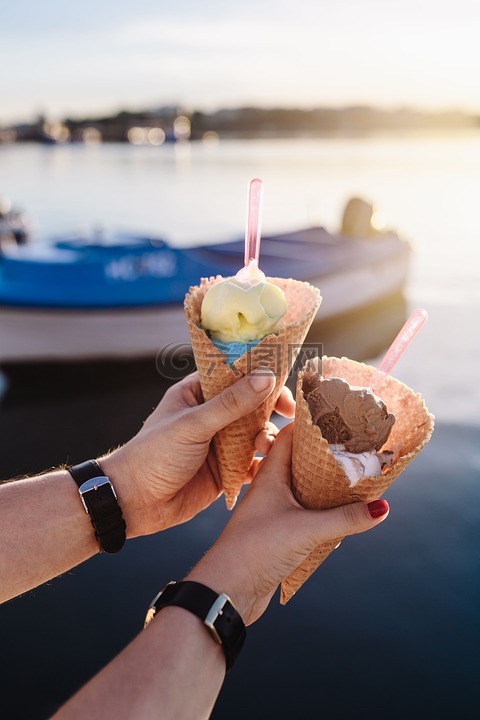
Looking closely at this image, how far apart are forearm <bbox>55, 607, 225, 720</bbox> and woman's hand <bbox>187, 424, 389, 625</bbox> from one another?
0.52 ft

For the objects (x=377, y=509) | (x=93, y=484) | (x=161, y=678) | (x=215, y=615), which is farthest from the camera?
(x=93, y=484)

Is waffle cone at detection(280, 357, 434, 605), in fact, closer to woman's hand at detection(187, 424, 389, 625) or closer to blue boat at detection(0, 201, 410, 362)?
woman's hand at detection(187, 424, 389, 625)

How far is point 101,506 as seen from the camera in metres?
2.20

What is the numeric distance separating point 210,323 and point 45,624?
3.36m

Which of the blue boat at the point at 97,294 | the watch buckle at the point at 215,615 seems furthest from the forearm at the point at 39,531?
the blue boat at the point at 97,294

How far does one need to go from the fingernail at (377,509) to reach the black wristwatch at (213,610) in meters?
0.59

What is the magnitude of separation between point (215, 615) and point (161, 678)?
8.3 inches

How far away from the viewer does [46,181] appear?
138ft

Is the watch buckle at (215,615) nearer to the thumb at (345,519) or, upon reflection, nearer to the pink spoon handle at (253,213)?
the thumb at (345,519)

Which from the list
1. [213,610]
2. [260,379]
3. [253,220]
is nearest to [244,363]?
[260,379]

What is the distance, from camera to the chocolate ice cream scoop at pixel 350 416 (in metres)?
2.08

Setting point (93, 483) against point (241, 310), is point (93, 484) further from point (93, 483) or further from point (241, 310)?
point (241, 310)

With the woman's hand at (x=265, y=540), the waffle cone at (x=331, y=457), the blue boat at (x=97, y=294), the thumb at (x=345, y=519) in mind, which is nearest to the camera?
the woman's hand at (x=265, y=540)

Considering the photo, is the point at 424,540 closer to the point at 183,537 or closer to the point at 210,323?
the point at 183,537
